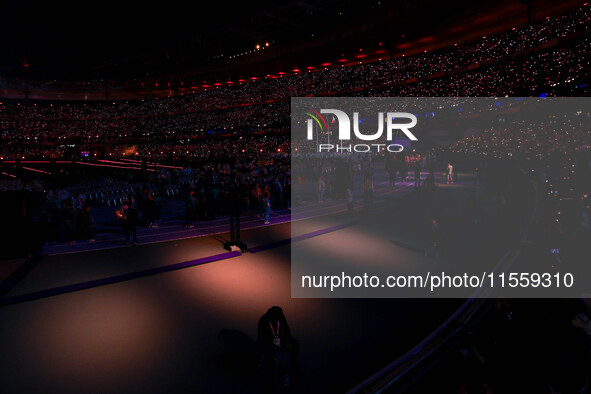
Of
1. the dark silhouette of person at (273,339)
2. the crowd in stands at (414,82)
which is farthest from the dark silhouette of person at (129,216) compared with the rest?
the crowd in stands at (414,82)

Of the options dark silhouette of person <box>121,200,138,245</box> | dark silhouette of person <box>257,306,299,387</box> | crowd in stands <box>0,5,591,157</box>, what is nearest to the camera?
dark silhouette of person <box>257,306,299,387</box>

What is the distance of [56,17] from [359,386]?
105 feet

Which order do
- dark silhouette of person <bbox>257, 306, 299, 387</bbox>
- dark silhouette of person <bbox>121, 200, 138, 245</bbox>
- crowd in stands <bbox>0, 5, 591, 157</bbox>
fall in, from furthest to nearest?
crowd in stands <bbox>0, 5, 591, 157</bbox>
dark silhouette of person <bbox>121, 200, 138, 245</bbox>
dark silhouette of person <bbox>257, 306, 299, 387</bbox>

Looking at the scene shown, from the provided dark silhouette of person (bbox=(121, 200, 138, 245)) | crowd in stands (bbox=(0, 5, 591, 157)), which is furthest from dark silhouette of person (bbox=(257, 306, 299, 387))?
crowd in stands (bbox=(0, 5, 591, 157))

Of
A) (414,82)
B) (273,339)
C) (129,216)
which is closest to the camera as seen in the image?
(273,339)

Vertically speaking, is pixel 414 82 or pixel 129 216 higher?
pixel 414 82

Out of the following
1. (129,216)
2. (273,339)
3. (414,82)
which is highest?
(414,82)

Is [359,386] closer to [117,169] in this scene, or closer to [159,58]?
[117,169]

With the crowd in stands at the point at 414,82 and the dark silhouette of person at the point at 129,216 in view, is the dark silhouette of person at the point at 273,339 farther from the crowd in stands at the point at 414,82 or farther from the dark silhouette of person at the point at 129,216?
the crowd in stands at the point at 414,82

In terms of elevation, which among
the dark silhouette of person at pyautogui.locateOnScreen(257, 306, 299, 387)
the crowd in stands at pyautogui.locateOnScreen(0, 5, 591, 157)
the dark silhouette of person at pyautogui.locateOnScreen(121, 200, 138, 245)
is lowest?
the dark silhouette of person at pyautogui.locateOnScreen(257, 306, 299, 387)

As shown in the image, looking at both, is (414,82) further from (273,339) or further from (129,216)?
(273,339)

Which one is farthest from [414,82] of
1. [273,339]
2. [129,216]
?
[273,339]

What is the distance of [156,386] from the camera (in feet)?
13.8

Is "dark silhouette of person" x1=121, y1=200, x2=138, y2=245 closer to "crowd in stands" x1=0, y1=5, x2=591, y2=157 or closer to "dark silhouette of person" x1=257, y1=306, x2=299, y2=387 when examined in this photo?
"dark silhouette of person" x1=257, y1=306, x2=299, y2=387
